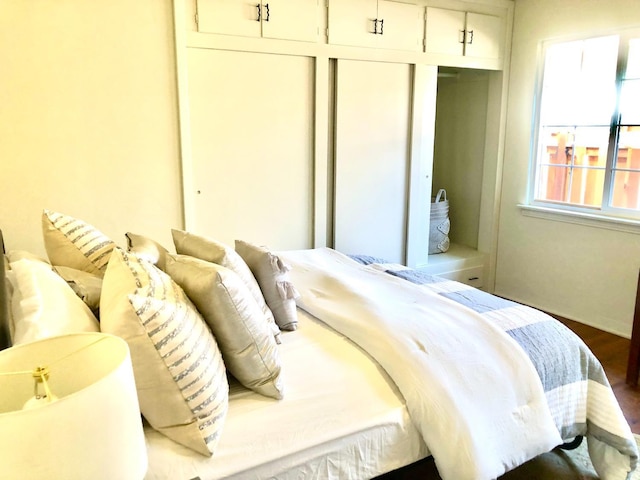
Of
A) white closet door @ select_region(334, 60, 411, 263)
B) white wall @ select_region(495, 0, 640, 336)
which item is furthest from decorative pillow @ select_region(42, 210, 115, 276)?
white wall @ select_region(495, 0, 640, 336)

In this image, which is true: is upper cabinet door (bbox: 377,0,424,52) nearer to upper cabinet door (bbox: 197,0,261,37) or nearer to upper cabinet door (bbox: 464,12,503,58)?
upper cabinet door (bbox: 464,12,503,58)

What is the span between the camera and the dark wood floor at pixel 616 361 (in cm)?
257

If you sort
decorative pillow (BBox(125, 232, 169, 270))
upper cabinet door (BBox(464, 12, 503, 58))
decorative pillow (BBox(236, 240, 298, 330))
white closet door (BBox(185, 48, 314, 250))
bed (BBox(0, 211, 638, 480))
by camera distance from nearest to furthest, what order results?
bed (BBox(0, 211, 638, 480)), decorative pillow (BBox(125, 232, 169, 270)), decorative pillow (BBox(236, 240, 298, 330)), white closet door (BBox(185, 48, 314, 250)), upper cabinet door (BBox(464, 12, 503, 58))

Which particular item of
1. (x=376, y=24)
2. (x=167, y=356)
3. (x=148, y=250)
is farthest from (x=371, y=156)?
(x=167, y=356)

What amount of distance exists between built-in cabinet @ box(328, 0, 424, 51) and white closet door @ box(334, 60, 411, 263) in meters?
0.15

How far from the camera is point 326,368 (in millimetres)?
1680

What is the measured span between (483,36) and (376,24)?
1.01 m

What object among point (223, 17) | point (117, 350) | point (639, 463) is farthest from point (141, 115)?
point (639, 463)

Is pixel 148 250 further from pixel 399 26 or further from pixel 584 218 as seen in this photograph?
pixel 584 218

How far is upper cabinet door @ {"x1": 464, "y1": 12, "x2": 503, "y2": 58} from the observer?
3.81 meters

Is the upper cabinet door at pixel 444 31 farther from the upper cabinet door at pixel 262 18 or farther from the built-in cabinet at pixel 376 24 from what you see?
the upper cabinet door at pixel 262 18

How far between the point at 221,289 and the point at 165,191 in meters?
1.58

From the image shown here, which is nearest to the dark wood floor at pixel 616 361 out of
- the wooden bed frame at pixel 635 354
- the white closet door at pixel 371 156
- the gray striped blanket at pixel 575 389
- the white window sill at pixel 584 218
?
the wooden bed frame at pixel 635 354

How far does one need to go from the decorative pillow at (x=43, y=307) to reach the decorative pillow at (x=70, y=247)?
0.19 meters
